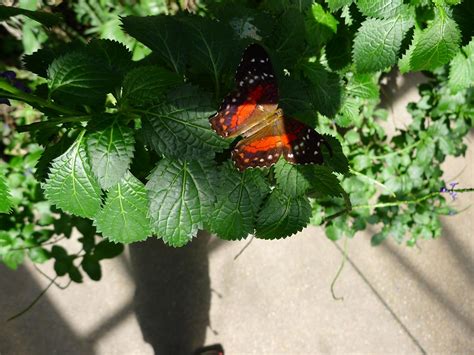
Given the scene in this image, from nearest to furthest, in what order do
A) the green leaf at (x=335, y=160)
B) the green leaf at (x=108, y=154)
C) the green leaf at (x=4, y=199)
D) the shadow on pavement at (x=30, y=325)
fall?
1. the green leaf at (x=4, y=199)
2. the green leaf at (x=108, y=154)
3. the green leaf at (x=335, y=160)
4. the shadow on pavement at (x=30, y=325)

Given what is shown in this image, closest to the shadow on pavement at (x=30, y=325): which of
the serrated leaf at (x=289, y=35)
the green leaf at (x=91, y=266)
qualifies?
the green leaf at (x=91, y=266)

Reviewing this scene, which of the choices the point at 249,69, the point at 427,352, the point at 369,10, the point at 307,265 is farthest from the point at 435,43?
the point at 427,352

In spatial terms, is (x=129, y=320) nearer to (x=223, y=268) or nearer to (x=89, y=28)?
(x=223, y=268)

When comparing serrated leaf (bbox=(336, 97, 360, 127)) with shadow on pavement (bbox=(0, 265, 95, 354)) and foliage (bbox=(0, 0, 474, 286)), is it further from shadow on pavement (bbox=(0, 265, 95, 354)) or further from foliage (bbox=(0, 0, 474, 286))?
shadow on pavement (bbox=(0, 265, 95, 354))

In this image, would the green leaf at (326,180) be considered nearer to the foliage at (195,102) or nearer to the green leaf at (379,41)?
the foliage at (195,102)

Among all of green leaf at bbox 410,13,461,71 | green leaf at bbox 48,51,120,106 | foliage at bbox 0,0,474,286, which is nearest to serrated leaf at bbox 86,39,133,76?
foliage at bbox 0,0,474,286

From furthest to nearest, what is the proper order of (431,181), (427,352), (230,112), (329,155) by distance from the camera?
(427,352) → (431,181) → (329,155) → (230,112)
